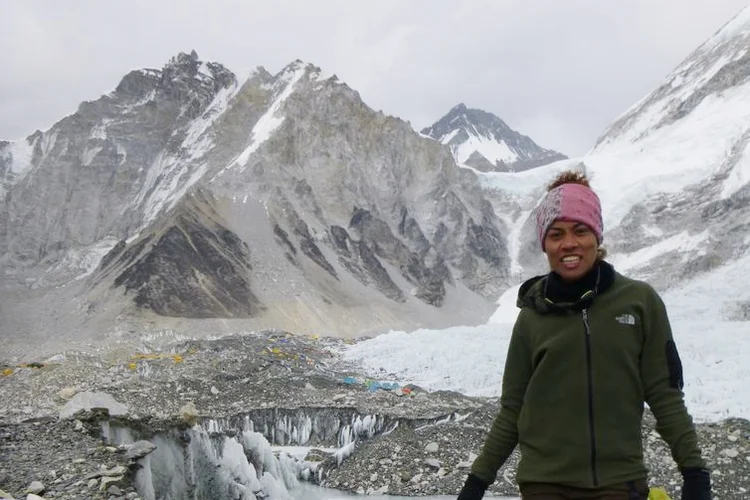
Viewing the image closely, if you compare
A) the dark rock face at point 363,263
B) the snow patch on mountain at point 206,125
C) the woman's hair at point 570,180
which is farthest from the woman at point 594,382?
the snow patch on mountain at point 206,125

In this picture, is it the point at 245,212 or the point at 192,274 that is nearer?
the point at 192,274

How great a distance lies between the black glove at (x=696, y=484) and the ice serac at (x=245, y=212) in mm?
57104

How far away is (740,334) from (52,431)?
70.6 ft

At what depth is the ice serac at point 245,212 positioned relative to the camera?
63.8 meters

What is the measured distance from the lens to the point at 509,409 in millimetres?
3064

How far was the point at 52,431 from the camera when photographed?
7969 mm

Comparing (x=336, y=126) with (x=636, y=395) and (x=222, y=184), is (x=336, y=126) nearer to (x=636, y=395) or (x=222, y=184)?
(x=222, y=184)

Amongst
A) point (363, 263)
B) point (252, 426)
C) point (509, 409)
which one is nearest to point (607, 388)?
point (509, 409)

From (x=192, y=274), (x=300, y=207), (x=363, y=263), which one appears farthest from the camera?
(x=300, y=207)

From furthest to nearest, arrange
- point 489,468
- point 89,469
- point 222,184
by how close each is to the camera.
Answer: point 222,184 → point 89,469 → point 489,468

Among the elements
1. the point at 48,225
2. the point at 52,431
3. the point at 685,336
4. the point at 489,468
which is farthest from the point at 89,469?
A: the point at 48,225

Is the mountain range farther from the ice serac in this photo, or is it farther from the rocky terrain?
the rocky terrain

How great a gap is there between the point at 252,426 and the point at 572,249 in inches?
638

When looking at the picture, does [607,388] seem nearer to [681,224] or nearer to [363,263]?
[363,263]
